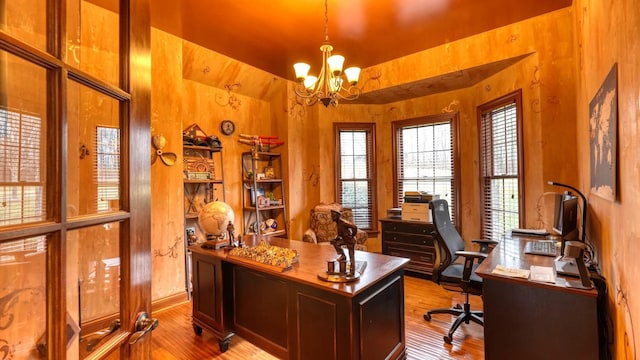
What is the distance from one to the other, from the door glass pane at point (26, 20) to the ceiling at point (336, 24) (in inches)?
92.1

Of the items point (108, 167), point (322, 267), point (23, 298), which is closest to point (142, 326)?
point (23, 298)

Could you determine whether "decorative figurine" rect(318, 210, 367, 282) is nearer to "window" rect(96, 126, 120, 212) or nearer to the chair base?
"window" rect(96, 126, 120, 212)

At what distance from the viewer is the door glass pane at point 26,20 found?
559 millimetres

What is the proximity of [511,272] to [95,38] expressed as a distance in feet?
7.44

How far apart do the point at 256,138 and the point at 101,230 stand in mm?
3641

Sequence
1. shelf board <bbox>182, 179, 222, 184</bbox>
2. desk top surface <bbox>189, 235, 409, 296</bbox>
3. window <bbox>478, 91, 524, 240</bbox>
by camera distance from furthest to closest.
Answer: shelf board <bbox>182, 179, 222, 184</bbox>
window <bbox>478, 91, 524, 240</bbox>
desk top surface <bbox>189, 235, 409, 296</bbox>

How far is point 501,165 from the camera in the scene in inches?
141

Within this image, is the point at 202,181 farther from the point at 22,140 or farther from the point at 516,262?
the point at 516,262

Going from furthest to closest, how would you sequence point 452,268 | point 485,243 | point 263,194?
point 263,194
point 485,243
point 452,268

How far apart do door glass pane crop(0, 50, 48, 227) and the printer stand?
12.7 feet

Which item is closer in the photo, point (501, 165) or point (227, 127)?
point (501, 165)

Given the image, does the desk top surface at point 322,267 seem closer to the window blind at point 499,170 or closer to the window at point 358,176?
the window blind at point 499,170

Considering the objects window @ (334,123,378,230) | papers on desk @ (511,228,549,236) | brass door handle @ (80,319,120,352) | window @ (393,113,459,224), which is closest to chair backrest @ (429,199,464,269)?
papers on desk @ (511,228,549,236)

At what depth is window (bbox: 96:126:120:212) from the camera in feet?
2.61
